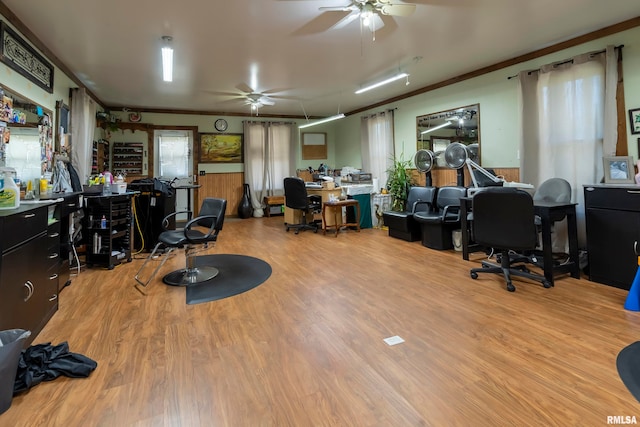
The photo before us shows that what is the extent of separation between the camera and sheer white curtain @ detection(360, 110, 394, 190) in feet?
22.2

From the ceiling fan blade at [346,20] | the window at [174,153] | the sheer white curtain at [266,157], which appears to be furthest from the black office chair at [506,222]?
the window at [174,153]

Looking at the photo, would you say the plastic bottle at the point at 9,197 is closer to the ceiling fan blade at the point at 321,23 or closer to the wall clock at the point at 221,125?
the ceiling fan blade at the point at 321,23

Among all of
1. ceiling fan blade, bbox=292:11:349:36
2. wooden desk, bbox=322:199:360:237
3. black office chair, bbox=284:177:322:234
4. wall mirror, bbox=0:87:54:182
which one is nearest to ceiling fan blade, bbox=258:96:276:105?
black office chair, bbox=284:177:322:234

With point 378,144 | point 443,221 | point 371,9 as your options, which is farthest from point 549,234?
point 378,144

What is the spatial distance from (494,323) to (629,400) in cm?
84

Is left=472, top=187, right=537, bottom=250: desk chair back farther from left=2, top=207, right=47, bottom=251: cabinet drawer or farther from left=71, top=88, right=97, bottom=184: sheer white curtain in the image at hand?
left=71, top=88, right=97, bottom=184: sheer white curtain

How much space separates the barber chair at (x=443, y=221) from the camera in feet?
14.7

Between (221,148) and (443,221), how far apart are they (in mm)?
5735

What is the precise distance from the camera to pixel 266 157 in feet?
27.0

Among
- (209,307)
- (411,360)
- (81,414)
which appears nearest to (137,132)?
(209,307)

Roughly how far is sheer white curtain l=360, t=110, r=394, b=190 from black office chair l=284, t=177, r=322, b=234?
64.3 inches

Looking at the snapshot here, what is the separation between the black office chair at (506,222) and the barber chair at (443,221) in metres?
1.33

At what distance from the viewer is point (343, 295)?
2.92 metres

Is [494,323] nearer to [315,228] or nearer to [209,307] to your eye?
[209,307]
